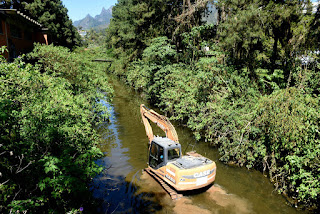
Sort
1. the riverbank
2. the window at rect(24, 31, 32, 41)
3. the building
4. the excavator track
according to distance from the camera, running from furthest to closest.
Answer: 1. the window at rect(24, 31, 32, 41)
2. the building
3. the excavator track
4. the riverbank

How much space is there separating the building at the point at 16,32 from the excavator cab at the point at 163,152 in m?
12.0

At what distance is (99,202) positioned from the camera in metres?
8.48

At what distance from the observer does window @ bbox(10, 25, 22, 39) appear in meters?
19.9

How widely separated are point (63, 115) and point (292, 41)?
42.5ft

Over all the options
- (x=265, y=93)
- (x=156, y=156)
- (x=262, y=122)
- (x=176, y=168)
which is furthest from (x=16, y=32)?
(x=262, y=122)

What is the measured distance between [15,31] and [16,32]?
26 centimetres

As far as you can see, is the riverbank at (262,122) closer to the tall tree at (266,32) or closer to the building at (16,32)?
the tall tree at (266,32)

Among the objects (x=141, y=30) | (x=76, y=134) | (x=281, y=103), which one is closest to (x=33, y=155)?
(x=76, y=134)

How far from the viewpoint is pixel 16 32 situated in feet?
68.7

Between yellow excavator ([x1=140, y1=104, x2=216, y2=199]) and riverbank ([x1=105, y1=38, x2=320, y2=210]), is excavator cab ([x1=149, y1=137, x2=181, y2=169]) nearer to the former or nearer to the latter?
yellow excavator ([x1=140, y1=104, x2=216, y2=199])

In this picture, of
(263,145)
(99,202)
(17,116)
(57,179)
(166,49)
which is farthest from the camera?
(166,49)

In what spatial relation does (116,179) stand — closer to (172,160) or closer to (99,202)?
(99,202)

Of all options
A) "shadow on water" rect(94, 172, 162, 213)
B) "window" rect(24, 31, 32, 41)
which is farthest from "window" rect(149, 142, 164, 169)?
"window" rect(24, 31, 32, 41)

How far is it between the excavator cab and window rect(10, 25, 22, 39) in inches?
736
